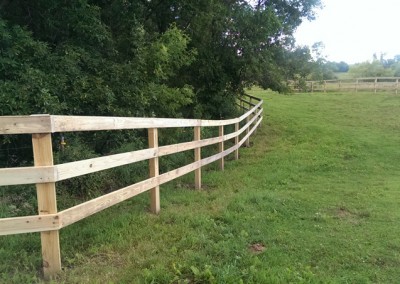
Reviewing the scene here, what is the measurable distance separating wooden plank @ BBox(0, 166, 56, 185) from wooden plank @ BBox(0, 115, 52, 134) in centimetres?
30

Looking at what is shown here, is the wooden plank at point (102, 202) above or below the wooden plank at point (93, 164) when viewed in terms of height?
below

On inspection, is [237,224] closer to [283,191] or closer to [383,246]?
[383,246]

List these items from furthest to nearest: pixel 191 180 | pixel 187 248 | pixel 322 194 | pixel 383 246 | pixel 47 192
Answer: pixel 191 180
pixel 322 194
pixel 383 246
pixel 187 248
pixel 47 192

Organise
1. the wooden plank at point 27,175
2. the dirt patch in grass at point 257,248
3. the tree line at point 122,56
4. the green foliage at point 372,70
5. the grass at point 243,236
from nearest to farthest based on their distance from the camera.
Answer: the wooden plank at point 27,175, the grass at point 243,236, the dirt patch in grass at point 257,248, the tree line at point 122,56, the green foliage at point 372,70

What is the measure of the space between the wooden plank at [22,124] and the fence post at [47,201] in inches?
2.7

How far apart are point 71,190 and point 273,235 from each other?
3194 millimetres

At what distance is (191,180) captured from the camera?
7.65 metres

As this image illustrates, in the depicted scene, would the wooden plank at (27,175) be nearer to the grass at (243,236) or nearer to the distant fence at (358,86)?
the grass at (243,236)

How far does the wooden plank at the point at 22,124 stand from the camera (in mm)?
3016

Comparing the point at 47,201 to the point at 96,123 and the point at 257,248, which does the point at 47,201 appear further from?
the point at 257,248

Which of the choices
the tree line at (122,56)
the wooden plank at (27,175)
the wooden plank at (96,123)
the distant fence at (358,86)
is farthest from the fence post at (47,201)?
the distant fence at (358,86)

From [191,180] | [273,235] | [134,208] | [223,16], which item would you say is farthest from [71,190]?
[223,16]

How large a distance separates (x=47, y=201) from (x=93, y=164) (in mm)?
648

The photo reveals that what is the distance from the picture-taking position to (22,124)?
9.93 feet
